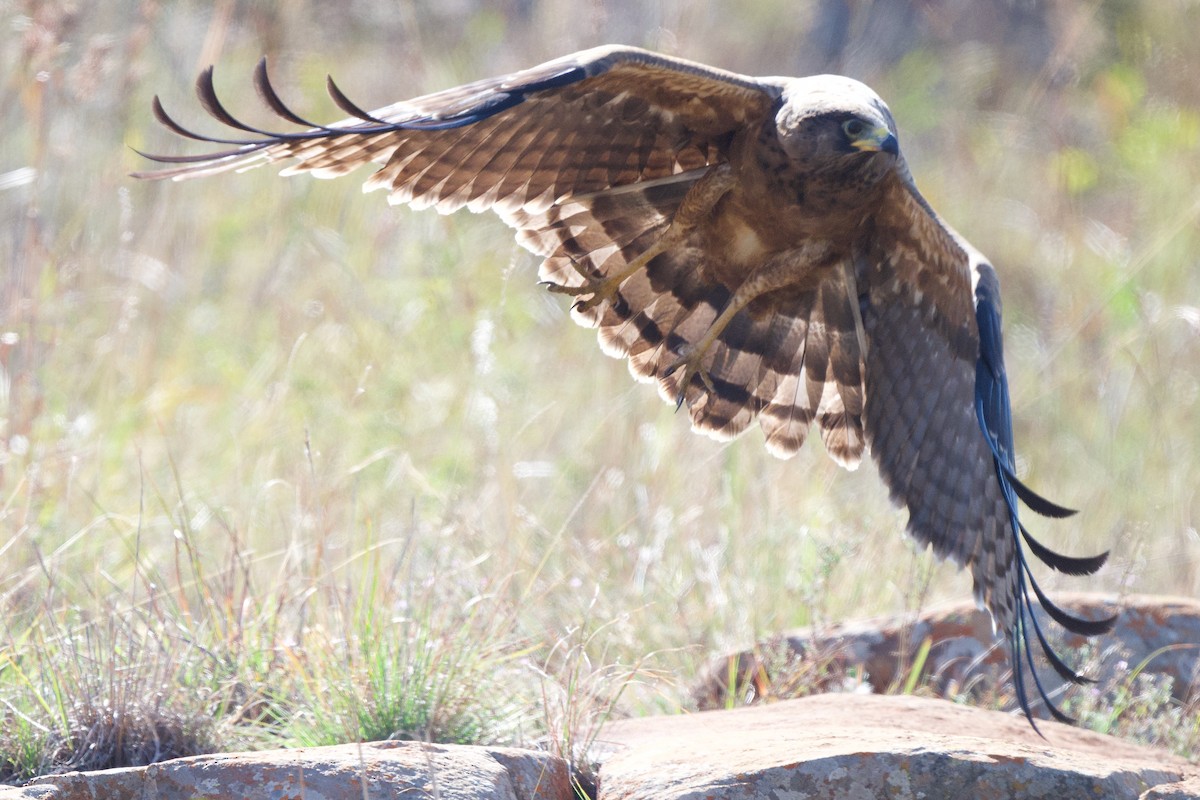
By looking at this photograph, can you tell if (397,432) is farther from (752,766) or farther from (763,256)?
(752,766)

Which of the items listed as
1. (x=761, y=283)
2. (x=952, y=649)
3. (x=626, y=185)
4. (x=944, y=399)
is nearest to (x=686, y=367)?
(x=761, y=283)

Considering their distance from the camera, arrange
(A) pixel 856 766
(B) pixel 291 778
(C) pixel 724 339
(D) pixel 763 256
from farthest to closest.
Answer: (C) pixel 724 339 < (D) pixel 763 256 < (A) pixel 856 766 < (B) pixel 291 778

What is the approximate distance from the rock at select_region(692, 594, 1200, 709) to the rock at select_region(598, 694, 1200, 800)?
32.6 inches

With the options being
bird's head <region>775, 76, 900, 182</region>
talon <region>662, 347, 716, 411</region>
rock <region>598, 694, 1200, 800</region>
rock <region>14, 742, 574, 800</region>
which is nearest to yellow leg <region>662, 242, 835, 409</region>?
talon <region>662, 347, 716, 411</region>

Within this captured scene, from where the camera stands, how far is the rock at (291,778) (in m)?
2.60

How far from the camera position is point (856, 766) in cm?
282

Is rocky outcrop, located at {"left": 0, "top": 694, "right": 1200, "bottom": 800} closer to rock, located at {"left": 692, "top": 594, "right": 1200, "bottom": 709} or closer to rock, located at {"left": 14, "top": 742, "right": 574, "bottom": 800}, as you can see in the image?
rock, located at {"left": 14, "top": 742, "right": 574, "bottom": 800}

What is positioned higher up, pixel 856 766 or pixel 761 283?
pixel 761 283

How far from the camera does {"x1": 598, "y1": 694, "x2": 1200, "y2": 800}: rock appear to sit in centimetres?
280

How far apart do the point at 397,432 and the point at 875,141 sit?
8.01 feet

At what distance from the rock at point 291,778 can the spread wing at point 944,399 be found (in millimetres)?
1752

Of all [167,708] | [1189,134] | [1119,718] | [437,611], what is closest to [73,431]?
[437,611]

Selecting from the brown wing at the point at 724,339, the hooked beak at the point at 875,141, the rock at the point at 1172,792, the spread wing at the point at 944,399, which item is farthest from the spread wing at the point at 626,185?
the rock at the point at 1172,792

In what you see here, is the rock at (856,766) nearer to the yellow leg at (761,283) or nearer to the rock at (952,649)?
the rock at (952,649)
